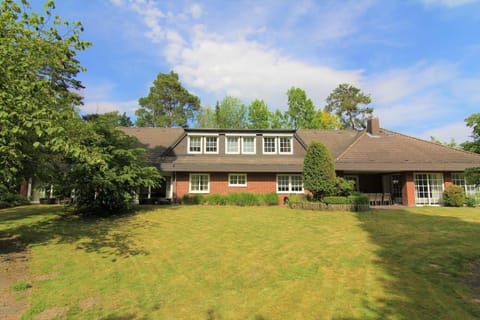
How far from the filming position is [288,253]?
6895 mm

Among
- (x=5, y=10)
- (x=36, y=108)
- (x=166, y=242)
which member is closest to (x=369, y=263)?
(x=166, y=242)

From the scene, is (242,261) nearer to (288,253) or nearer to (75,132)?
(288,253)

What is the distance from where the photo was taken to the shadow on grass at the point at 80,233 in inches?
302

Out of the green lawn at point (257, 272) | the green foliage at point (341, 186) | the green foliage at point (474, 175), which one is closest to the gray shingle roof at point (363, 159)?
the green foliage at point (341, 186)

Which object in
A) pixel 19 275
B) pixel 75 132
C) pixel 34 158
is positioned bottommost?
pixel 19 275

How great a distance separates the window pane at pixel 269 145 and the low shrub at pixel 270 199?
13.2 feet

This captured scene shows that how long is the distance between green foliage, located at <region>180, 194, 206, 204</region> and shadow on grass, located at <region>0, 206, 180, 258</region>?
5940 millimetres

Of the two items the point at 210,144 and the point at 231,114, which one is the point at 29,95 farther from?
the point at 231,114

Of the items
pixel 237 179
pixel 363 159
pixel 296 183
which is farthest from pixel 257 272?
pixel 363 159

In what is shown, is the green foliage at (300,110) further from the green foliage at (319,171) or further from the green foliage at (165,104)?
the green foliage at (319,171)

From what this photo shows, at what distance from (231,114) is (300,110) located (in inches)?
408

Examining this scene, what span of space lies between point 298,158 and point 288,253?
14.6m

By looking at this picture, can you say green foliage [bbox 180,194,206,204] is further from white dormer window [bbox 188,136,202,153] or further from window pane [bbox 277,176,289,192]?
window pane [bbox 277,176,289,192]

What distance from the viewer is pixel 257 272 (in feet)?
18.5
